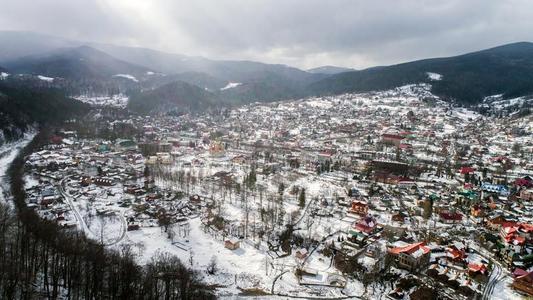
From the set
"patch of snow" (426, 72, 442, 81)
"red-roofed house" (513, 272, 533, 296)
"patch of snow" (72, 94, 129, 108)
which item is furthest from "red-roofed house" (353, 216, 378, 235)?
"patch of snow" (426, 72, 442, 81)

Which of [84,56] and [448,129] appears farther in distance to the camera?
[84,56]

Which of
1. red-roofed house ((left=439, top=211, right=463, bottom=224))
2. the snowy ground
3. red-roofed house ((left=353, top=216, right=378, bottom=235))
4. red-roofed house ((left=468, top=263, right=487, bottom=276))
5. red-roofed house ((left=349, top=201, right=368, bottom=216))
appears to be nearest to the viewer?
red-roofed house ((left=468, top=263, right=487, bottom=276))

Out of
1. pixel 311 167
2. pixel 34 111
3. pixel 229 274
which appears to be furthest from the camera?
pixel 34 111

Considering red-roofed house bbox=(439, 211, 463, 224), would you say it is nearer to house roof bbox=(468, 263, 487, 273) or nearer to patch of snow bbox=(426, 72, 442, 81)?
house roof bbox=(468, 263, 487, 273)

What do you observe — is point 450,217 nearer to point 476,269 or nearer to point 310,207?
point 476,269

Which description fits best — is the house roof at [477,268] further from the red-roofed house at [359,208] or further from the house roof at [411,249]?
the red-roofed house at [359,208]

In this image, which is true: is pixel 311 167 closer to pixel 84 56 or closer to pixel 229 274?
pixel 229 274

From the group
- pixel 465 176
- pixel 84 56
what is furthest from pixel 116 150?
pixel 84 56
